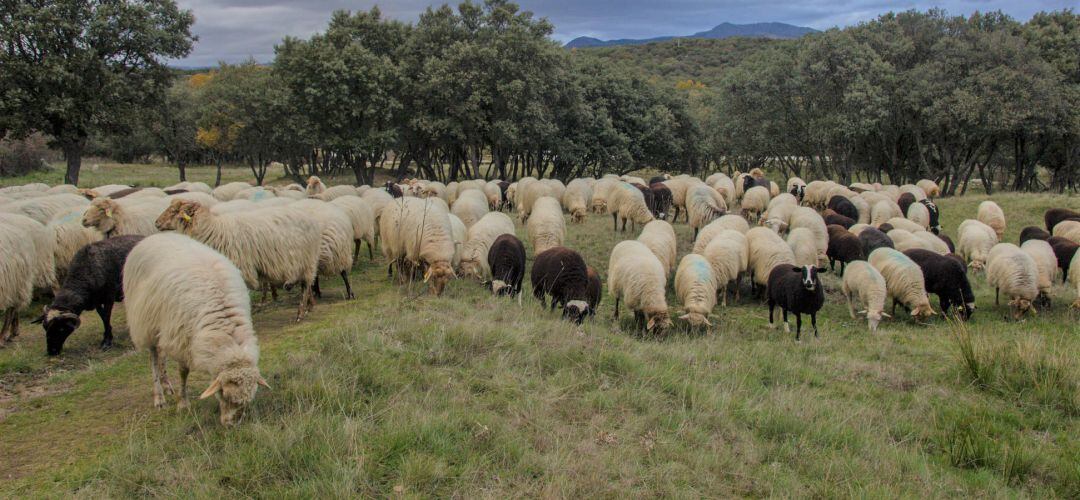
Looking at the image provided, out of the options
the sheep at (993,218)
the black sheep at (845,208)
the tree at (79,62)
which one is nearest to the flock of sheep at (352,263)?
the black sheep at (845,208)

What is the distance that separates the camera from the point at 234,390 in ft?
15.1

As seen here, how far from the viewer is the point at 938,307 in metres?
12.4

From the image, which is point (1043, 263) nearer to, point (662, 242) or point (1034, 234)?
point (1034, 234)

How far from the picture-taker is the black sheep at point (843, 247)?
45.4 ft

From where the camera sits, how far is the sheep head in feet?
15.0

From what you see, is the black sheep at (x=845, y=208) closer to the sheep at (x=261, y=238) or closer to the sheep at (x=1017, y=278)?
the sheep at (x=1017, y=278)

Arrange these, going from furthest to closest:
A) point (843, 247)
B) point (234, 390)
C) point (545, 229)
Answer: point (843, 247)
point (545, 229)
point (234, 390)

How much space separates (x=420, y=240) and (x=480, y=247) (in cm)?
137

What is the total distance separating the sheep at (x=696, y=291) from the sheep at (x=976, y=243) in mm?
8767

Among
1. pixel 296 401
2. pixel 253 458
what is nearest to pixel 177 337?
pixel 296 401

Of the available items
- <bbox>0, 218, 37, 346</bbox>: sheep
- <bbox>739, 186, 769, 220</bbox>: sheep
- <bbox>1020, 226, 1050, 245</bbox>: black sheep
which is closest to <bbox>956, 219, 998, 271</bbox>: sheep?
<bbox>1020, 226, 1050, 245</bbox>: black sheep

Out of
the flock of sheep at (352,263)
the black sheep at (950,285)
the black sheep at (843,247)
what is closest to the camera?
the flock of sheep at (352,263)

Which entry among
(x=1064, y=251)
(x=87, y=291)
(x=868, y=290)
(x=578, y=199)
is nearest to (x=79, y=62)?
(x=578, y=199)

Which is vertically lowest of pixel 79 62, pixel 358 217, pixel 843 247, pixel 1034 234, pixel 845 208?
pixel 843 247
